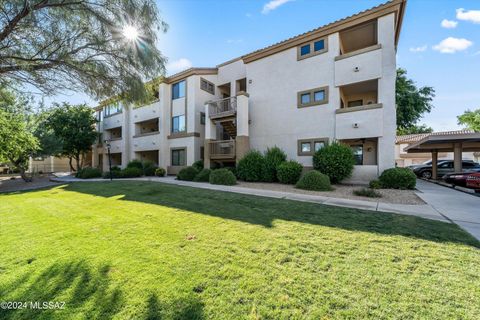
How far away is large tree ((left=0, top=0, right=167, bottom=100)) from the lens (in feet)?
17.6

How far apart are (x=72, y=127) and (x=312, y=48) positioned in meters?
26.6

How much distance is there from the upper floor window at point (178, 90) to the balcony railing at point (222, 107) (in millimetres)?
4933

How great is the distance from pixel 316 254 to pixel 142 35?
742 cm

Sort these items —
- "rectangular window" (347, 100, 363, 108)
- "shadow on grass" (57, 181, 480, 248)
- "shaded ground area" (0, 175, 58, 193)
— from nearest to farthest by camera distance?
"shadow on grass" (57, 181, 480, 248) → "rectangular window" (347, 100, 363, 108) → "shaded ground area" (0, 175, 58, 193)

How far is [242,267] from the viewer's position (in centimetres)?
339

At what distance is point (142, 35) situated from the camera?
638cm

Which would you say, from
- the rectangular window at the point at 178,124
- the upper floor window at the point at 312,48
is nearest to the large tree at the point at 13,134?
the rectangular window at the point at 178,124

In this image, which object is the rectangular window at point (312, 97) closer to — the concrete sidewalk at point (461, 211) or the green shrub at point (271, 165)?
the green shrub at point (271, 165)

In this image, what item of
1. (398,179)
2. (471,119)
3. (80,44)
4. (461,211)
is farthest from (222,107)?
(471,119)

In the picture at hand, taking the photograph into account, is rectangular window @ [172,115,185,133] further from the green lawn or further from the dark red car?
the dark red car

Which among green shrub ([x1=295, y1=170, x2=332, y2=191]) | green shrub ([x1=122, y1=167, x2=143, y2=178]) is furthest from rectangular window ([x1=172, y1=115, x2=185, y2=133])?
green shrub ([x1=295, y1=170, x2=332, y2=191])

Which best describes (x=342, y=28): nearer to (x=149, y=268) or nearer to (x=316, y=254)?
(x=316, y=254)

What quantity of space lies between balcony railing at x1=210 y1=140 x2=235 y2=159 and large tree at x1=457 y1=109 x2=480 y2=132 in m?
43.8

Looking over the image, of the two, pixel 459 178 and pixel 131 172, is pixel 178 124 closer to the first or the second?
pixel 131 172
